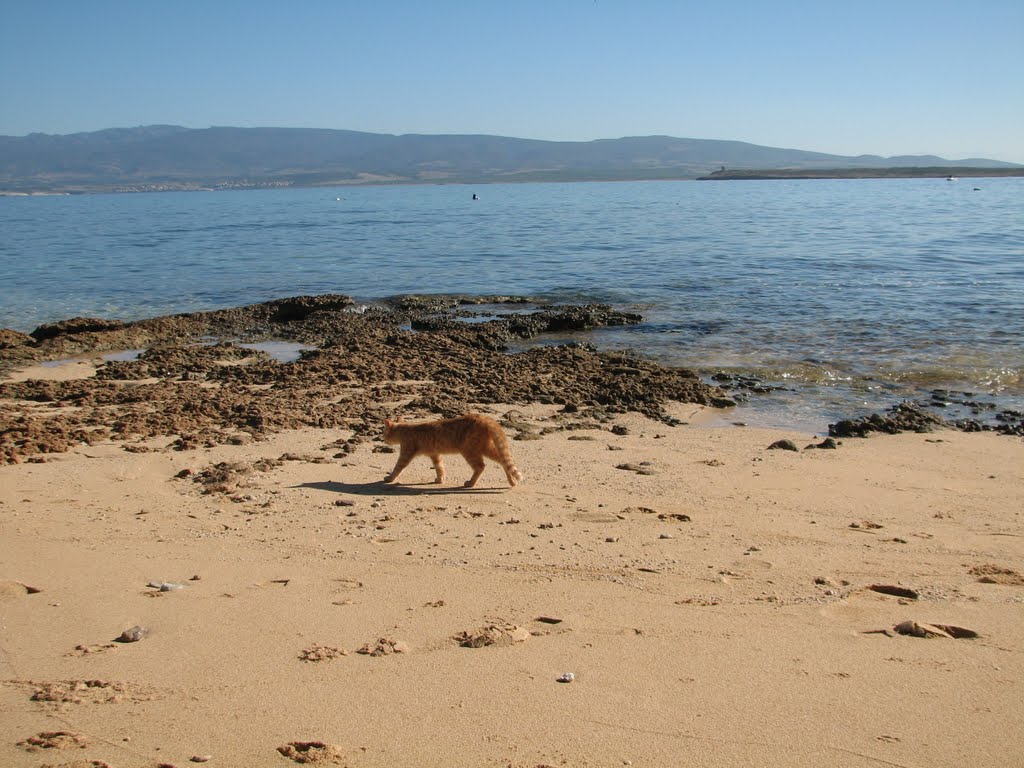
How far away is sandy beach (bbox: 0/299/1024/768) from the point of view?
3.55 m

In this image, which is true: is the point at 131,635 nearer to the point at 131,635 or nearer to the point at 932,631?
the point at 131,635

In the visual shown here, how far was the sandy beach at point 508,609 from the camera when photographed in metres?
3.55

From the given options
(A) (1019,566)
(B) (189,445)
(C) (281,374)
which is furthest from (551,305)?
(A) (1019,566)

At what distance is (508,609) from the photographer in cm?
478

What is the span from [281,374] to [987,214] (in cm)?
4849

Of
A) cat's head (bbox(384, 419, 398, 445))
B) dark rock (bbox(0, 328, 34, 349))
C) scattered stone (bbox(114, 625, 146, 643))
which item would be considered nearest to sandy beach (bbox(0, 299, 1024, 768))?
scattered stone (bbox(114, 625, 146, 643))

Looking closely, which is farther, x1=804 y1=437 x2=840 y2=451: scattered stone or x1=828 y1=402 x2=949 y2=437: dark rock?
x1=828 y1=402 x2=949 y2=437: dark rock

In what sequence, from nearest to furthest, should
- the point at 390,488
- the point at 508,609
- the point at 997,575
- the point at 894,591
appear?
the point at 508,609, the point at 894,591, the point at 997,575, the point at 390,488

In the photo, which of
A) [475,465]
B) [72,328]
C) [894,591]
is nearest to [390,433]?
[475,465]

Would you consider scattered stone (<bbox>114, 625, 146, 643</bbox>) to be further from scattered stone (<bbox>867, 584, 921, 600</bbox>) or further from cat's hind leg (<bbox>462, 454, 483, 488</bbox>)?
scattered stone (<bbox>867, 584, 921, 600</bbox>)

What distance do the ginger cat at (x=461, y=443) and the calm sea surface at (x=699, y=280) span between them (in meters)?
4.27

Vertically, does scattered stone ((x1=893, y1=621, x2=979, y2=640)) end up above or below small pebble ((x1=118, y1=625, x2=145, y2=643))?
below

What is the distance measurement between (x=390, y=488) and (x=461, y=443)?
0.73 m

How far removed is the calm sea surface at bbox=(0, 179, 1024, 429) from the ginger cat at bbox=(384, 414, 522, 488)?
4.27 meters
